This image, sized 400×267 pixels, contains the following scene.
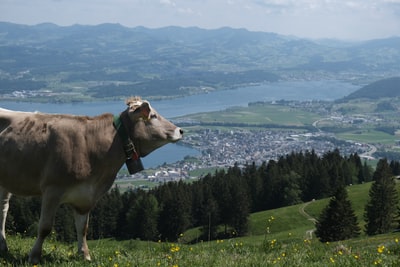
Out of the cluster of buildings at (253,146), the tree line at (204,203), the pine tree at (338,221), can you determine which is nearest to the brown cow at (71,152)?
the pine tree at (338,221)

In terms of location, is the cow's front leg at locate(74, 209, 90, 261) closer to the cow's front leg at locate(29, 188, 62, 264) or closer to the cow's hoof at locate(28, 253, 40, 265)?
the cow's front leg at locate(29, 188, 62, 264)

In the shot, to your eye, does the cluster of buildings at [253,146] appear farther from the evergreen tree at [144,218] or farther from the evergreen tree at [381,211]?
the evergreen tree at [381,211]

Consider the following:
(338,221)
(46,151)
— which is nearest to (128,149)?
(46,151)

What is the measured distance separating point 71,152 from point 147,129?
4.15ft

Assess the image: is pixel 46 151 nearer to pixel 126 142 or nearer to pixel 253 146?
pixel 126 142

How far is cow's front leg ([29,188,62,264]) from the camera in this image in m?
7.07

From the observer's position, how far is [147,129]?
786 centimetres

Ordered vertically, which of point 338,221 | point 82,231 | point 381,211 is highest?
point 82,231

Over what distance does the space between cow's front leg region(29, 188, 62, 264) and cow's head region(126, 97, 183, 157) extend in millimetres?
1522

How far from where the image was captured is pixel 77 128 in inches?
299

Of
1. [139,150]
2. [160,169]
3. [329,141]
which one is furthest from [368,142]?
[139,150]

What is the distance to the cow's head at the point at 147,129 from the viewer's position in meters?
7.82

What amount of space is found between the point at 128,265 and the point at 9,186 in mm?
2484

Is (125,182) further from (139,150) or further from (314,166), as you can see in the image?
(139,150)
